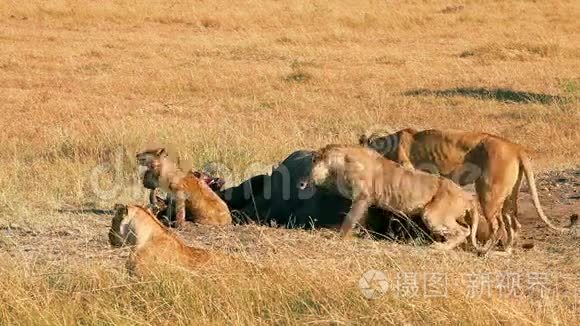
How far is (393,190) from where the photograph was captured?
23.3 ft

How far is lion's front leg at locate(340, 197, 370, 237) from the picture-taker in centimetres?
695

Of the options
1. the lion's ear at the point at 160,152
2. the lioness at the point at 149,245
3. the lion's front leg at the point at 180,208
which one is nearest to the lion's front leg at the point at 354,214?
the lion's front leg at the point at 180,208

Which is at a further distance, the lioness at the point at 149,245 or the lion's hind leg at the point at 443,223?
the lion's hind leg at the point at 443,223

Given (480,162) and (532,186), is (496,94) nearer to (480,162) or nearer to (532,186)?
(480,162)

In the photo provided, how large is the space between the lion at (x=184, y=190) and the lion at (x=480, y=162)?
4.36ft

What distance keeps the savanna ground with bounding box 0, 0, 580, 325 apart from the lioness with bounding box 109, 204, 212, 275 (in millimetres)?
140

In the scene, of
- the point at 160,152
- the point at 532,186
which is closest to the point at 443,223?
the point at 532,186

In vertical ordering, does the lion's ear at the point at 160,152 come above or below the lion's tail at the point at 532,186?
above

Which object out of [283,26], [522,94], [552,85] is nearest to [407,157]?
[522,94]

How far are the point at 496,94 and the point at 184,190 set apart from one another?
9685 millimetres

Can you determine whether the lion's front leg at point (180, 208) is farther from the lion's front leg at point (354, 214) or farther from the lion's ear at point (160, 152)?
the lion's front leg at point (354, 214)

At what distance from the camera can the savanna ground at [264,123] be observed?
5051mm

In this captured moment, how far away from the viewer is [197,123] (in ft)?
43.9

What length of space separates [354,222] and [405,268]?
138cm
